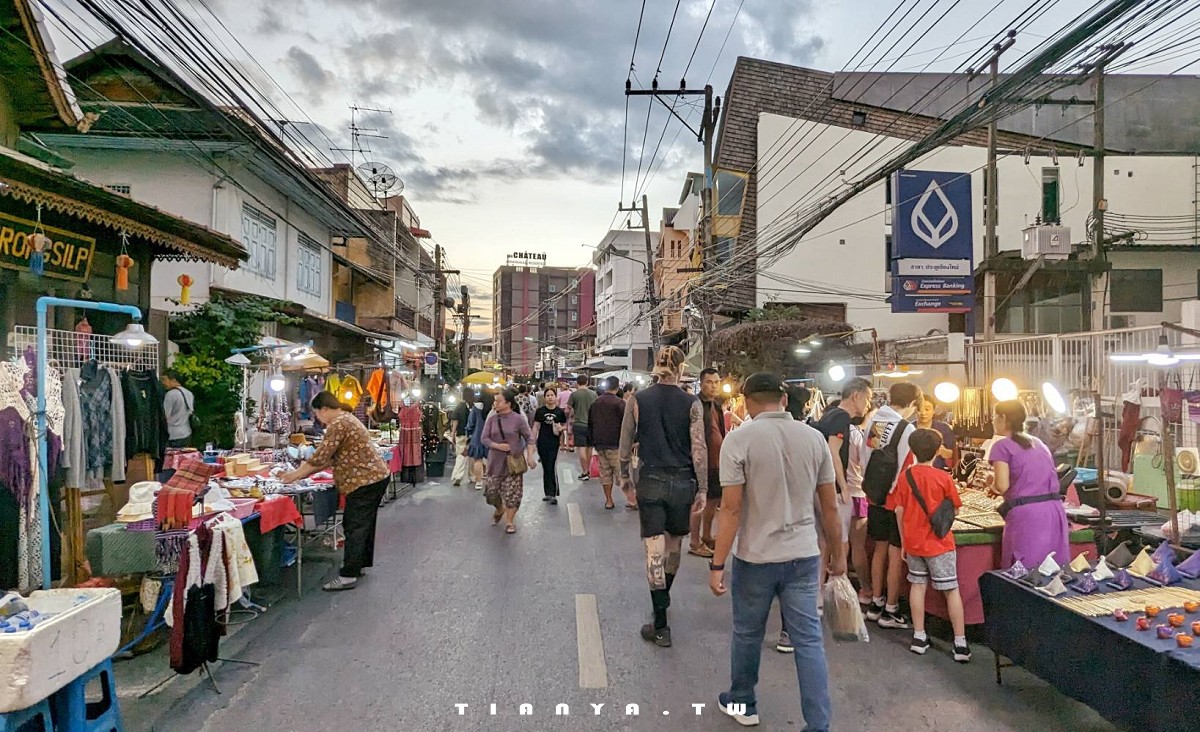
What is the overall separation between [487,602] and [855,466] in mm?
3632

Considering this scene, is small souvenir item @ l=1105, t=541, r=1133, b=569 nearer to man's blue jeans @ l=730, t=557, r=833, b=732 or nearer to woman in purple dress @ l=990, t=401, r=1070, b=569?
woman in purple dress @ l=990, t=401, r=1070, b=569

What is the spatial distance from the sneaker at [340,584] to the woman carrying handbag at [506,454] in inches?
106

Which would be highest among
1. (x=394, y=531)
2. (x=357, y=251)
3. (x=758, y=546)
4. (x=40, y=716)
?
(x=357, y=251)

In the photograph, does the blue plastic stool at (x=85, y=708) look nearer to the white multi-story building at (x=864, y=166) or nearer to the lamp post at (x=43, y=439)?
the lamp post at (x=43, y=439)

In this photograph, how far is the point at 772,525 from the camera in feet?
12.3

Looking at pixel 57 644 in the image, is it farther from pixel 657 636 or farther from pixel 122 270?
pixel 122 270

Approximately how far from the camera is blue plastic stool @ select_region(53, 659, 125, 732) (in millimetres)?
3291

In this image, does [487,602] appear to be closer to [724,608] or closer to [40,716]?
[724,608]

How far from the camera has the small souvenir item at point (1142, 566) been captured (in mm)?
4616

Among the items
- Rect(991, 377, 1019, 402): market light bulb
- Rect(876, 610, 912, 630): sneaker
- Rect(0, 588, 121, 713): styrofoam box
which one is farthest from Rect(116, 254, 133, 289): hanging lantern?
Rect(991, 377, 1019, 402): market light bulb

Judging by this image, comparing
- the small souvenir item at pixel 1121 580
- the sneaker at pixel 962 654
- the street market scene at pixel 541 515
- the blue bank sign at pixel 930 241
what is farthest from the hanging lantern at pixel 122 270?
the blue bank sign at pixel 930 241

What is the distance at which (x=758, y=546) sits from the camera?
12.4 ft

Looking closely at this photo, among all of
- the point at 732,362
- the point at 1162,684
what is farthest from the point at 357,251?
the point at 1162,684

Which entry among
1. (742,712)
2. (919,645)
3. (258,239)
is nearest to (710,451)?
(919,645)
